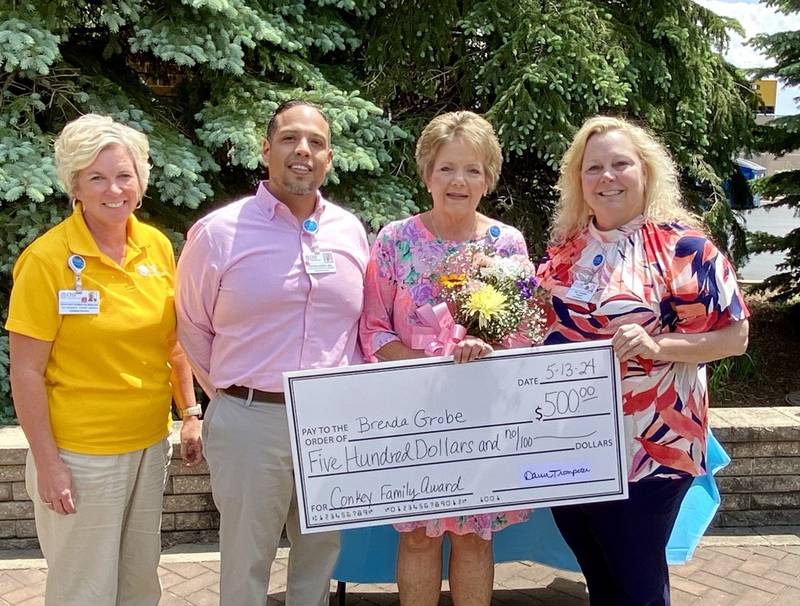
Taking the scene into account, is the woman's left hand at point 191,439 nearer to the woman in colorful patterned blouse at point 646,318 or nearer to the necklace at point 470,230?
the necklace at point 470,230

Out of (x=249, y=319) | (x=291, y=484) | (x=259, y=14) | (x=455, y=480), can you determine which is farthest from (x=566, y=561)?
(x=259, y=14)

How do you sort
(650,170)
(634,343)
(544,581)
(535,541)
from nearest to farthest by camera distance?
(634,343) → (650,170) → (535,541) → (544,581)

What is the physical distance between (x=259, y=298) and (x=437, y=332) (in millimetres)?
666

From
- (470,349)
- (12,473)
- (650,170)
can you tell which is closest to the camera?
(470,349)

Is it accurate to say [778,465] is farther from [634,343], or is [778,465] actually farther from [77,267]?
[77,267]

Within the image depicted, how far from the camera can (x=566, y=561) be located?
11.8 ft

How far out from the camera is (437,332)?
2.83m

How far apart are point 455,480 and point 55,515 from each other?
1421mm

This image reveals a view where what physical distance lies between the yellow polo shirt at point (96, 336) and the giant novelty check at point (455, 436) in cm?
56

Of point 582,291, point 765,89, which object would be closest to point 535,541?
point 582,291

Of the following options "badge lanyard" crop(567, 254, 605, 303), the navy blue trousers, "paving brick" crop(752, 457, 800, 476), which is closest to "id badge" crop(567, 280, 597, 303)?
"badge lanyard" crop(567, 254, 605, 303)

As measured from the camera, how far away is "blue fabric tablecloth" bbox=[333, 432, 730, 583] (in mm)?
3426

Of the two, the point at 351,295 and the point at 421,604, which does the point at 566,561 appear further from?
the point at 351,295

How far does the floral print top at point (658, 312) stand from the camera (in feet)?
8.55
